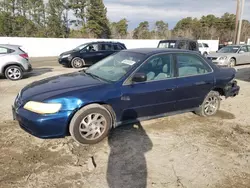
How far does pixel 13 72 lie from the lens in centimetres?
912

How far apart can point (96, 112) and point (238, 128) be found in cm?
283

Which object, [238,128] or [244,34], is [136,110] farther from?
[244,34]

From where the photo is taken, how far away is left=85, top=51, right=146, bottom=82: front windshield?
4.02m

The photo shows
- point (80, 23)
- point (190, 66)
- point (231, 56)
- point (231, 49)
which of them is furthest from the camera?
point (80, 23)

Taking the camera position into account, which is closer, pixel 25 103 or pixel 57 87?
pixel 25 103

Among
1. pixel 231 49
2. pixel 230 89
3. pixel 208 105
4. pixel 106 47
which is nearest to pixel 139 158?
pixel 208 105

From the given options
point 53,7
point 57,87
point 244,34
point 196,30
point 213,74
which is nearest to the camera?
point 57,87

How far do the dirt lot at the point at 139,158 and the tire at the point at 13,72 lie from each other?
503cm

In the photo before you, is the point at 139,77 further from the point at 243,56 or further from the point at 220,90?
the point at 243,56

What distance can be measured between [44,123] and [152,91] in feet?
6.14

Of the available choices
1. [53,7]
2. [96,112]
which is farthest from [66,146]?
[53,7]

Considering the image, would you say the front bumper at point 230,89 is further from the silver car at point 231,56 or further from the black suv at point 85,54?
the black suv at point 85,54

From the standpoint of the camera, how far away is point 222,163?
10.6 ft

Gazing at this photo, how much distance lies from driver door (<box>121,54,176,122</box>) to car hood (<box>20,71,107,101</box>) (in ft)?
1.68
